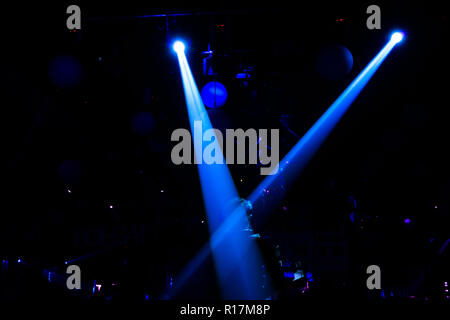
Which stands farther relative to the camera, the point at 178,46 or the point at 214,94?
the point at 178,46

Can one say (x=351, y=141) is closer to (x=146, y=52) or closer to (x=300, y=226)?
(x=300, y=226)

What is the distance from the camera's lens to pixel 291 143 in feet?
15.9

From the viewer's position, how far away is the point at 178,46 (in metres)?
4.25

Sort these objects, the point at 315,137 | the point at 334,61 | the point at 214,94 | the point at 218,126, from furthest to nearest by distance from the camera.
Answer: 1. the point at 315,137
2. the point at 218,126
3. the point at 214,94
4. the point at 334,61

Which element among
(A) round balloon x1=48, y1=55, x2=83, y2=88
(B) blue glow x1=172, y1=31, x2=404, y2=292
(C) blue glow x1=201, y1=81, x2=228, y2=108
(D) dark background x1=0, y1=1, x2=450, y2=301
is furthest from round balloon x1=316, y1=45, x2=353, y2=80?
(A) round balloon x1=48, y1=55, x2=83, y2=88

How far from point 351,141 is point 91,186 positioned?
140 inches

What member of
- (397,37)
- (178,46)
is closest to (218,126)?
(178,46)

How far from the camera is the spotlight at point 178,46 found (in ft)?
13.3

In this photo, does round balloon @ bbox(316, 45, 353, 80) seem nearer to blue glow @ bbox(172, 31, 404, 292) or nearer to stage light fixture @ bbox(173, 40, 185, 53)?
blue glow @ bbox(172, 31, 404, 292)

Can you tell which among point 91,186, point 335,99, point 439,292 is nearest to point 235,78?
point 335,99

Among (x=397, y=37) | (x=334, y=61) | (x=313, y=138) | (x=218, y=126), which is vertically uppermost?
(x=397, y=37)

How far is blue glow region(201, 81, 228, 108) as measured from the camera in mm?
3373

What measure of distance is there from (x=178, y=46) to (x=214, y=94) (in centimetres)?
122

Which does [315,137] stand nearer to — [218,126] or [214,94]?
[218,126]
